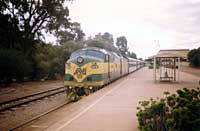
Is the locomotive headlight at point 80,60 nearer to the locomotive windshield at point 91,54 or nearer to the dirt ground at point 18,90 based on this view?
the locomotive windshield at point 91,54

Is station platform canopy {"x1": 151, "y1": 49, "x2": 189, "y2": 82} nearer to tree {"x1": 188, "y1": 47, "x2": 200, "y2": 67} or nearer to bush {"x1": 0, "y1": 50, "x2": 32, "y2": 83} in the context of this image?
bush {"x1": 0, "y1": 50, "x2": 32, "y2": 83}

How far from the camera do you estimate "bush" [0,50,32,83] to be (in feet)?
106

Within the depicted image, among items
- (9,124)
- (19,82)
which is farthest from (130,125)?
(19,82)

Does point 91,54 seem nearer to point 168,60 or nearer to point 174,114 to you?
point 174,114

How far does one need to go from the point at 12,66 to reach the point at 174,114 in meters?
28.0

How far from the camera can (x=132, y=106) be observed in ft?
42.2

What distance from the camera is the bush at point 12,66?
1271 inches

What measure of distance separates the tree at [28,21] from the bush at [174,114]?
31.5 m

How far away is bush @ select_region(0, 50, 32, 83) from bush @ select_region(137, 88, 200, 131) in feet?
86.9

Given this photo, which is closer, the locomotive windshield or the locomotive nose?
the locomotive nose

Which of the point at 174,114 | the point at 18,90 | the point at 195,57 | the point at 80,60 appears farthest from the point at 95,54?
the point at 195,57

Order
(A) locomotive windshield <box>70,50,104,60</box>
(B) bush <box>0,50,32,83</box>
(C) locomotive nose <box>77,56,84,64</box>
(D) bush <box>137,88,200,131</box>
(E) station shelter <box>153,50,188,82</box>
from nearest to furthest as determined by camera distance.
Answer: (D) bush <box>137,88,200,131</box> < (C) locomotive nose <box>77,56,84,64</box> < (A) locomotive windshield <box>70,50,104,60</box> < (E) station shelter <box>153,50,188,82</box> < (B) bush <box>0,50,32,83</box>

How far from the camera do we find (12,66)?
32906 mm

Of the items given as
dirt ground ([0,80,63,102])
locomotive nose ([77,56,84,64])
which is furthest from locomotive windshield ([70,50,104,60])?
dirt ground ([0,80,63,102])
